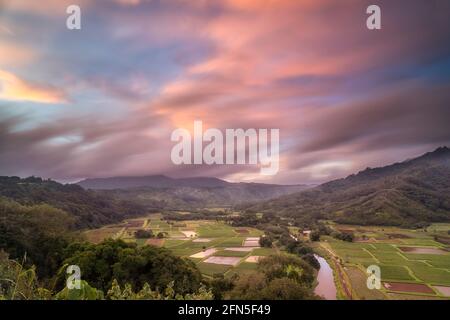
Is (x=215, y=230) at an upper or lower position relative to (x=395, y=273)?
upper

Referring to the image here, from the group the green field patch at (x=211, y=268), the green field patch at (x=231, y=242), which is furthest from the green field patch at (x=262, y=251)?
the green field patch at (x=211, y=268)

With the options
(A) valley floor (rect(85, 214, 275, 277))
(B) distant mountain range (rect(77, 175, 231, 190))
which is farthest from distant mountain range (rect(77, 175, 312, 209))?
(A) valley floor (rect(85, 214, 275, 277))

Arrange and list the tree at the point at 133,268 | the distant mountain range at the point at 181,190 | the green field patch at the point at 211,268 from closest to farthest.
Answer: the tree at the point at 133,268, the green field patch at the point at 211,268, the distant mountain range at the point at 181,190

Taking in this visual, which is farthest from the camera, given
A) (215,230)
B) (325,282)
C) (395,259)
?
(215,230)

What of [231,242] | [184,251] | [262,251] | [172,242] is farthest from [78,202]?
[262,251]

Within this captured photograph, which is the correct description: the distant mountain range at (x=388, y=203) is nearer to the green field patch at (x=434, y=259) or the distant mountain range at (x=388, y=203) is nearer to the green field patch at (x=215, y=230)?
the green field patch at (x=434, y=259)

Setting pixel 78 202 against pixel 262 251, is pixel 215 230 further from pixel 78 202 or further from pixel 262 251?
pixel 78 202

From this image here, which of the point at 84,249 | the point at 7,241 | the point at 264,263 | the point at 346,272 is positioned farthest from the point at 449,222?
the point at 7,241
